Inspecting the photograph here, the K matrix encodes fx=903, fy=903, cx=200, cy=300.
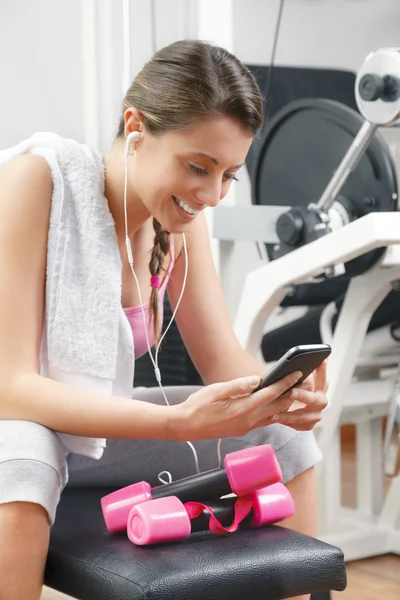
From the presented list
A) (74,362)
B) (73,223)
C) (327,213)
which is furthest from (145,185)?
(327,213)

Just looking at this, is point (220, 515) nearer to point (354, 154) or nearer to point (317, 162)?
point (354, 154)

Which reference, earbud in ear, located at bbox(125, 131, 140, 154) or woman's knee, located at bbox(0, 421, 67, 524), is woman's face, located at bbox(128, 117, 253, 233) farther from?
woman's knee, located at bbox(0, 421, 67, 524)

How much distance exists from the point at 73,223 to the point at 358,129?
2.91 ft

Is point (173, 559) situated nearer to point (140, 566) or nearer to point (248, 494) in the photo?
point (140, 566)

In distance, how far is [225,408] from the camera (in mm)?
A: 1000

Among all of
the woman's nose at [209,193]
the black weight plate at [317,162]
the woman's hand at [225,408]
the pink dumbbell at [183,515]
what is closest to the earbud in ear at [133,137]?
the woman's nose at [209,193]

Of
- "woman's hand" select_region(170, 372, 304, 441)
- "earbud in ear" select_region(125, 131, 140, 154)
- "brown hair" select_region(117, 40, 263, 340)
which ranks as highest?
"brown hair" select_region(117, 40, 263, 340)

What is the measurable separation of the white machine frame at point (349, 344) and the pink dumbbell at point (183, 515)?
0.61 m

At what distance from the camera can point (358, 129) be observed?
184cm

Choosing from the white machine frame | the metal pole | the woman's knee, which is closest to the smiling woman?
the woman's knee

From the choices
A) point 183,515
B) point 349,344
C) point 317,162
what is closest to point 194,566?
point 183,515

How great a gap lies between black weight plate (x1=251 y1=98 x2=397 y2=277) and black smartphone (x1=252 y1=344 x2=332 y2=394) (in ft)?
2.41

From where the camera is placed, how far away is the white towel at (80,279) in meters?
1.10

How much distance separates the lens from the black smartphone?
958mm
